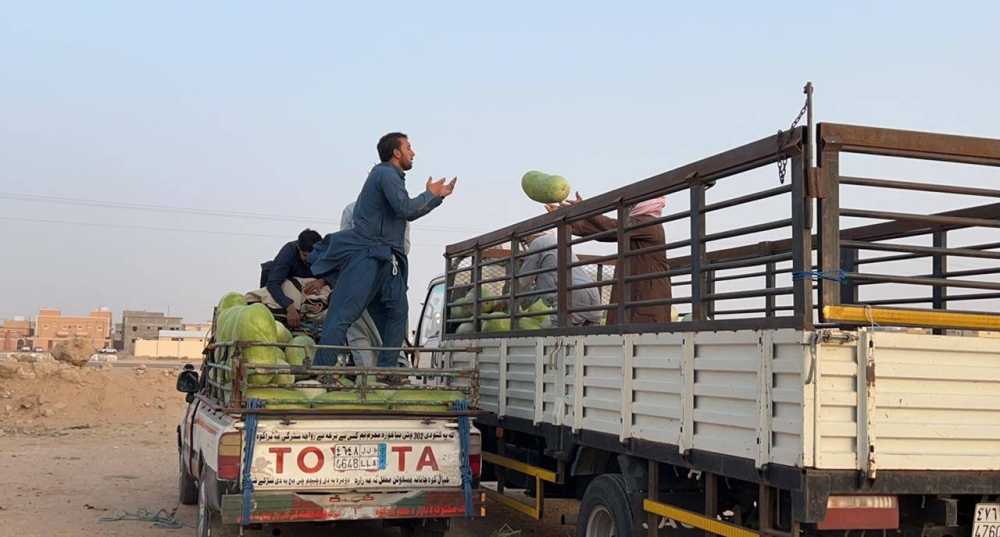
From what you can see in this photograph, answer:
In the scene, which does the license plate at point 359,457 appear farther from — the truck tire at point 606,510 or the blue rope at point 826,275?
the blue rope at point 826,275

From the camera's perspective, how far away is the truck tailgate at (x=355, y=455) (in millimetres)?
5766

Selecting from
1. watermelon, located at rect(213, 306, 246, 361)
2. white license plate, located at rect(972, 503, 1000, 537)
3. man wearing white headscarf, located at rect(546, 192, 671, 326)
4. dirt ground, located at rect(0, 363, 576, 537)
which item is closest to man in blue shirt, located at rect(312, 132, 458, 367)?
→ watermelon, located at rect(213, 306, 246, 361)

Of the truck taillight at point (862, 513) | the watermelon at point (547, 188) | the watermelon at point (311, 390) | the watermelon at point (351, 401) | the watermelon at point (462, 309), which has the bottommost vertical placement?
the truck taillight at point (862, 513)

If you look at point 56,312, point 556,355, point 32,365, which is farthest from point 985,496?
point 56,312

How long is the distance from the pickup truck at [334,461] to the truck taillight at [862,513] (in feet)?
9.15

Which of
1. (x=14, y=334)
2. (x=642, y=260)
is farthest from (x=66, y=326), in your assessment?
(x=642, y=260)

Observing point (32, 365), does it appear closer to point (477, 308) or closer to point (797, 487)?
point (477, 308)

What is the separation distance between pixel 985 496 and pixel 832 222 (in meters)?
1.40

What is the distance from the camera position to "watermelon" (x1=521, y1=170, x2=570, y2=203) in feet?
25.4

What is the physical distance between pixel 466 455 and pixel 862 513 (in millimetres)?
2870

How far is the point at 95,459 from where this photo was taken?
1344cm

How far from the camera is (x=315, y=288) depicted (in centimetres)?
825

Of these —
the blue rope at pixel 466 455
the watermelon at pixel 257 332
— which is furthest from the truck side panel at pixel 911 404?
the watermelon at pixel 257 332

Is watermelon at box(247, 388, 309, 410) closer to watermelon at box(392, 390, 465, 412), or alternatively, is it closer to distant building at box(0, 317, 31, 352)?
watermelon at box(392, 390, 465, 412)
